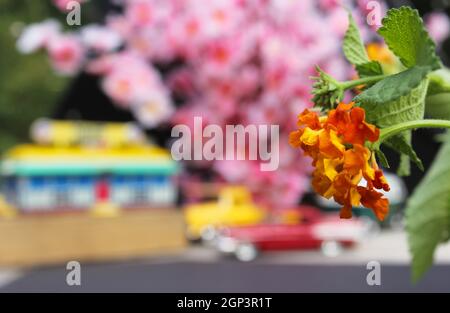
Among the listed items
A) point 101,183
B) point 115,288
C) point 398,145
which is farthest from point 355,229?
point 398,145

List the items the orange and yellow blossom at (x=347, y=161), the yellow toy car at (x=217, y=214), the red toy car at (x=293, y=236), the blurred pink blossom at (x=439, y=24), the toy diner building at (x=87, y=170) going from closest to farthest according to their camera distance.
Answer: the orange and yellow blossom at (x=347, y=161) → the blurred pink blossom at (x=439, y=24) → the toy diner building at (x=87, y=170) → the red toy car at (x=293, y=236) → the yellow toy car at (x=217, y=214)

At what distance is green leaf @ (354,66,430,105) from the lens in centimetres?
22

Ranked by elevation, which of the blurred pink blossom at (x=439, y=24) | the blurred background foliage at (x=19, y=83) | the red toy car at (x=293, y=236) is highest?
the blurred background foliage at (x=19, y=83)

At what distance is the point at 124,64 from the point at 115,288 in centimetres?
89

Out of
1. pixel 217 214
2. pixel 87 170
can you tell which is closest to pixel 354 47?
pixel 87 170

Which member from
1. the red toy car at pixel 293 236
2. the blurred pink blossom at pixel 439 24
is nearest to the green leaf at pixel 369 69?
the blurred pink blossom at pixel 439 24

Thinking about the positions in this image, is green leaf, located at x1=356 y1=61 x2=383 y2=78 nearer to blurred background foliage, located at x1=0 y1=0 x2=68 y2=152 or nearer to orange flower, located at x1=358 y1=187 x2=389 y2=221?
orange flower, located at x1=358 y1=187 x2=389 y2=221

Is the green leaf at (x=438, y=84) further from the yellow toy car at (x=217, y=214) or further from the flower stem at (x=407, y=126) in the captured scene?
the yellow toy car at (x=217, y=214)

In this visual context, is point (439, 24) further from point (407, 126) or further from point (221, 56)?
point (407, 126)

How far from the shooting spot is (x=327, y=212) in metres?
4.88

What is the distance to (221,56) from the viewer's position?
7.51 feet

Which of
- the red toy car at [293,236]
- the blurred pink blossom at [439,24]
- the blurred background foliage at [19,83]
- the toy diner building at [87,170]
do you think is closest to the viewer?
the blurred pink blossom at [439,24]

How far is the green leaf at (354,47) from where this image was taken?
0.28 meters

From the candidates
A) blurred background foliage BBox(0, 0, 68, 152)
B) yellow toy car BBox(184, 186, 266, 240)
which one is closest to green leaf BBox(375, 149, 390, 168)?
yellow toy car BBox(184, 186, 266, 240)
